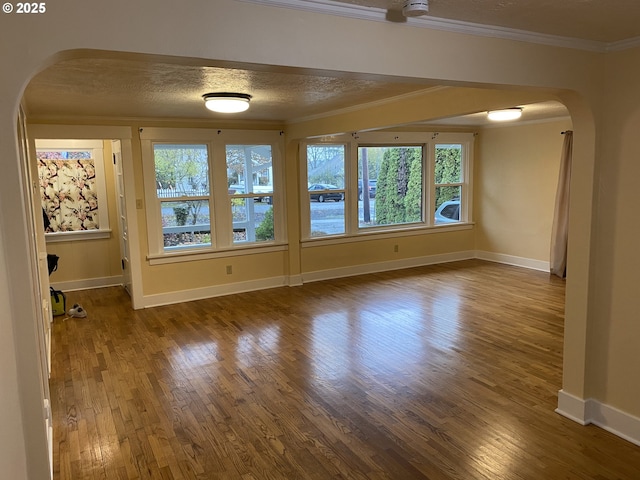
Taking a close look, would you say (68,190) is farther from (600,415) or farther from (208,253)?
(600,415)

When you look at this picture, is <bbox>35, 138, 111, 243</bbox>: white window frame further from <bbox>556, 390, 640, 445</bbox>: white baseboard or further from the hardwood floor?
<bbox>556, 390, 640, 445</bbox>: white baseboard

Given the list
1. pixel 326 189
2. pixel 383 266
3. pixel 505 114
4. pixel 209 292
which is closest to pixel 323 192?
pixel 326 189

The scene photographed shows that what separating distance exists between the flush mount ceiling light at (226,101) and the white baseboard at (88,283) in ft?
13.5

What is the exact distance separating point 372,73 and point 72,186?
19.8 feet

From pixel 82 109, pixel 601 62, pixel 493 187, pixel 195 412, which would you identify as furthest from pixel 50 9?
pixel 493 187

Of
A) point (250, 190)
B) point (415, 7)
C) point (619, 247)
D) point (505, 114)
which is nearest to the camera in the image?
point (415, 7)

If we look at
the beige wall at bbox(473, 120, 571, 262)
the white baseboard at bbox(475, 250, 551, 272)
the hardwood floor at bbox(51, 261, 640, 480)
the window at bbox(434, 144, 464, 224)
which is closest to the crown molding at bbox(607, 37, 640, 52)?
the hardwood floor at bbox(51, 261, 640, 480)

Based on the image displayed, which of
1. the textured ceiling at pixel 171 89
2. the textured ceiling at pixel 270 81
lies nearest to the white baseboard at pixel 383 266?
the textured ceiling at pixel 270 81

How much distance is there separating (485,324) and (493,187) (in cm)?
390

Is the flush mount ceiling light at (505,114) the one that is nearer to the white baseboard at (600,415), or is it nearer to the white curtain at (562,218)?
the white curtain at (562,218)

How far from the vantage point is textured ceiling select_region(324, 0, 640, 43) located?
6.38 feet

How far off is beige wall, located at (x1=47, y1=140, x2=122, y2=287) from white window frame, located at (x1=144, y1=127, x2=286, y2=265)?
1.44 m

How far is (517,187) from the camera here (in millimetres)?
7660

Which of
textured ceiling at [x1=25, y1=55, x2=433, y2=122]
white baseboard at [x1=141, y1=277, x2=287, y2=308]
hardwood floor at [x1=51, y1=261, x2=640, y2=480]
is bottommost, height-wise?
hardwood floor at [x1=51, y1=261, x2=640, y2=480]
